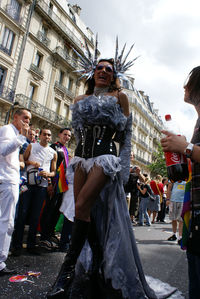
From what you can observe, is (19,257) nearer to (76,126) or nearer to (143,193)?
(76,126)

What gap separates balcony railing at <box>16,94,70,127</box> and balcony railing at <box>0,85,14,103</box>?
776 millimetres

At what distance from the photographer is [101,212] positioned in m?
2.32

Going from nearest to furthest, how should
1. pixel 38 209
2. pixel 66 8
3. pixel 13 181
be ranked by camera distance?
pixel 13 181, pixel 38 209, pixel 66 8

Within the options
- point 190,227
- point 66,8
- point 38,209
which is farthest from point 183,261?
point 66,8

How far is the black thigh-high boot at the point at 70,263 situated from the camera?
1.89 meters

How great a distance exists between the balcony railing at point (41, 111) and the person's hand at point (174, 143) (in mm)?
20356

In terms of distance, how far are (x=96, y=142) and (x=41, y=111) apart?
21.3 metres

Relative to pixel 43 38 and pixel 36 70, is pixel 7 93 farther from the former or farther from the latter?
pixel 43 38

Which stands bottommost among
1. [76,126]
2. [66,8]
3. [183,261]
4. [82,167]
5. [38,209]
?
[183,261]

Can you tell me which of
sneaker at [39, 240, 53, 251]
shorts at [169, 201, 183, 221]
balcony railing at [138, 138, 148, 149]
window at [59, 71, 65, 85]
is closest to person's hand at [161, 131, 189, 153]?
sneaker at [39, 240, 53, 251]

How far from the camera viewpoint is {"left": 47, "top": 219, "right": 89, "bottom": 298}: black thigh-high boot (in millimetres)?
1886

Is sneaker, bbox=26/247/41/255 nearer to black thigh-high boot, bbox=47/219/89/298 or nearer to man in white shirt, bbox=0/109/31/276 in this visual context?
man in white shirt, bbox=0/109/31/276

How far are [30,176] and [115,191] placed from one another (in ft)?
6.38

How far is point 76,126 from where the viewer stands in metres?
2.49
